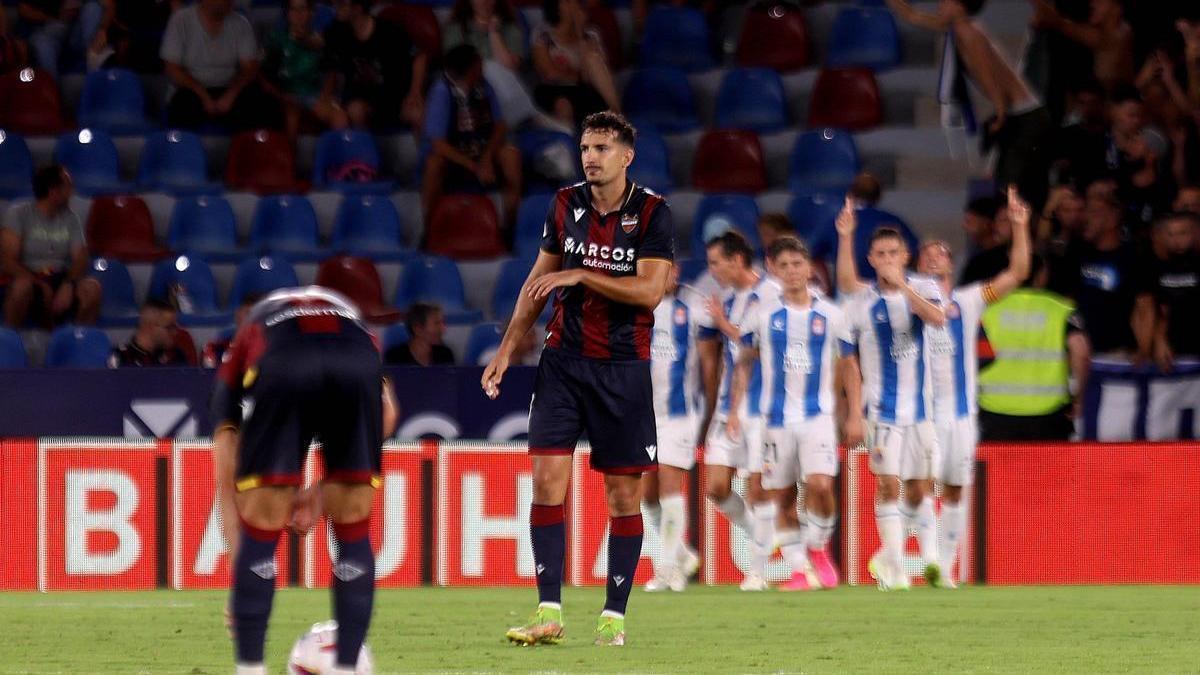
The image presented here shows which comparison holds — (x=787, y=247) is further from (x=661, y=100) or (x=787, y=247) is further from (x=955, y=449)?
(x=661, y=100)

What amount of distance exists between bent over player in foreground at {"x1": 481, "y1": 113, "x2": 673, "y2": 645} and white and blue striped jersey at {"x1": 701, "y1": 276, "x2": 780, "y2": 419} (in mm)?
3730

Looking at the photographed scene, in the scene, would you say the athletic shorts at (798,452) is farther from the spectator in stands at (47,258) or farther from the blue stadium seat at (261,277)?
the spectator in stands at (47,258)

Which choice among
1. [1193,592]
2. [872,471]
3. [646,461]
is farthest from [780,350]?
[646,461]

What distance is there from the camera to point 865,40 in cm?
1723

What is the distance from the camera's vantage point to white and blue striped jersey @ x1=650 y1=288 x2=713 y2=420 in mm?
12094

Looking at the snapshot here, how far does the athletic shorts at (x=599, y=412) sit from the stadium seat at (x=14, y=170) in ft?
31.5

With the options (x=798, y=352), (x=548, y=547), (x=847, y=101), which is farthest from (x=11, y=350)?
(x=548, y=547)

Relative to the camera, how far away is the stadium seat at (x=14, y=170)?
16719mm

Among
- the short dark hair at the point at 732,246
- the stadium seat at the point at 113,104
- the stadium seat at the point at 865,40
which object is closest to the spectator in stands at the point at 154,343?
the short dark hair at the point at 732,246

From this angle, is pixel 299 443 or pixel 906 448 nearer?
pixel 299 443

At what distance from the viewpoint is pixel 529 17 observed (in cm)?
1805

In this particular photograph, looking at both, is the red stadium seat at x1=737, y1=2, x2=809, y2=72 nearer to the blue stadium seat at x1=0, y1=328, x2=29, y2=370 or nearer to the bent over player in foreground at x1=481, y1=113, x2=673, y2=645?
the blue stadium seat at x1=0, y1=328, x2=29, y2=370

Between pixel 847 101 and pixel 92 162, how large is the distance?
618 centimetres

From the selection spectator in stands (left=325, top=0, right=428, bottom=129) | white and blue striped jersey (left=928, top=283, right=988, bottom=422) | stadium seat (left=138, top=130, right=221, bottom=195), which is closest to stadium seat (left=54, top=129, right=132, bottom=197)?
stadium seat (left=138, top=130, right=221, bottom=195)
